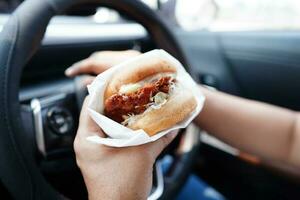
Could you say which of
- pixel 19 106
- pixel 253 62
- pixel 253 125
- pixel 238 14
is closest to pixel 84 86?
pixel 19 106

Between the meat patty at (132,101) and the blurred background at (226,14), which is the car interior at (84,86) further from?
the meat patty at (132,101)

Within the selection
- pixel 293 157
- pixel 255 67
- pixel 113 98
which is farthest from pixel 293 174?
pixel 113 98

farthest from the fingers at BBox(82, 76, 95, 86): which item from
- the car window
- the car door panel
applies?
the car window

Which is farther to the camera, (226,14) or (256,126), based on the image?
(226,14)

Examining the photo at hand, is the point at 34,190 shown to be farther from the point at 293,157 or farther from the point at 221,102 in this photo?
the point at 293,157

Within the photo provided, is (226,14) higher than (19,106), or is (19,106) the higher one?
(19,106)

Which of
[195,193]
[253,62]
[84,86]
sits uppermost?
[84,86]

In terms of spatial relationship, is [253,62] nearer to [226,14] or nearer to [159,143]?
[226,14]

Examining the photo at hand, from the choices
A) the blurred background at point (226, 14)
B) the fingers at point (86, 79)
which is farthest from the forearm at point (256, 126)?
the blurred background at point (226, 14)
